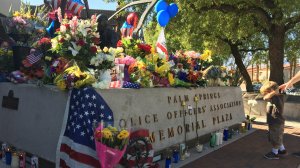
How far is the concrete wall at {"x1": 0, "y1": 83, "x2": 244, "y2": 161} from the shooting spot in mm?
6039

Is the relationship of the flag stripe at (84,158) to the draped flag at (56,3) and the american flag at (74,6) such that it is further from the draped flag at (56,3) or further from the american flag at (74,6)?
the draped flag at (56,3)

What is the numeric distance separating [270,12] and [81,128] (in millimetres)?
13709

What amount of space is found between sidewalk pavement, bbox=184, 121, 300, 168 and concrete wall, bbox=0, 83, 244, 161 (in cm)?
76

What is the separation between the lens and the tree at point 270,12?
1611cm

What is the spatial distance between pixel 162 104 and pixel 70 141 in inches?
92.9

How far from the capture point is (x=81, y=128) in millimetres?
5586

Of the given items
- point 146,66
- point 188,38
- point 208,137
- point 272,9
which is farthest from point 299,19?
point 146,66

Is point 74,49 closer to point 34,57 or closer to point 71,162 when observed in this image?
point 34,57

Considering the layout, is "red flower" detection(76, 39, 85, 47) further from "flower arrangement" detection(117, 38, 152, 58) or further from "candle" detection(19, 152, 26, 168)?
"candle" detection(19, 152, 26, 168)

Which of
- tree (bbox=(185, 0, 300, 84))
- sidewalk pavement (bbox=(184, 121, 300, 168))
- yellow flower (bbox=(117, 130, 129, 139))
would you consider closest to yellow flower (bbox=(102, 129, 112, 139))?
yellow flower (bbox=(117, 130, 129, 139))

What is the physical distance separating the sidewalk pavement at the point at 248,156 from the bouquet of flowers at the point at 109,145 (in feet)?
7.41

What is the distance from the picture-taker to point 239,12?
56.4 ft

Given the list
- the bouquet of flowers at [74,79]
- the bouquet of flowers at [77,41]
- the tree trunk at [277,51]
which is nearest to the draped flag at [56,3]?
the bouquet of flowers at [77,41]

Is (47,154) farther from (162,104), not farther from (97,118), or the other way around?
(162,104)
